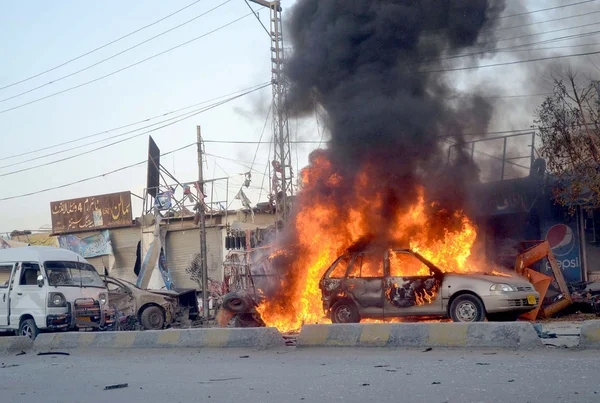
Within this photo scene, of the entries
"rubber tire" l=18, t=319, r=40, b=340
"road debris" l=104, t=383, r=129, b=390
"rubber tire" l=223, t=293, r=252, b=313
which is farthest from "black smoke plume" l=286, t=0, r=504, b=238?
"road debris" l=104, t=383, r=129, b=390

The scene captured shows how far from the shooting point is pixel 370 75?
614 inches

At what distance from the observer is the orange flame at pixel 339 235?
13844 mm

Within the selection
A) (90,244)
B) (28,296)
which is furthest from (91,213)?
(28,296)

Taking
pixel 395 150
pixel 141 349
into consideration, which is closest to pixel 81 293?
pixel 141 349

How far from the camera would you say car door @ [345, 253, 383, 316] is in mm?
12523

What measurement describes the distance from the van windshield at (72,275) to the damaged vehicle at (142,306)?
738 millimetres

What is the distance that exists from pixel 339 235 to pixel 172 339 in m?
5.39

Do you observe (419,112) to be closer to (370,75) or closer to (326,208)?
(370,75)

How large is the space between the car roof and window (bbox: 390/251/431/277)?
8.15m

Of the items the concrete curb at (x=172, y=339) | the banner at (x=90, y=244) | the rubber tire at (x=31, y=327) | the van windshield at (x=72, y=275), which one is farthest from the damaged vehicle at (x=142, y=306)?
the banner at (x=90, y=244)

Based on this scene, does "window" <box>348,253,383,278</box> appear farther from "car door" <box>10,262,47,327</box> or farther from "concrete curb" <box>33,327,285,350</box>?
"car door" <box>10,262,47,327</box>

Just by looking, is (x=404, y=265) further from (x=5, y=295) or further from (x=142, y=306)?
(x=5, y=295)

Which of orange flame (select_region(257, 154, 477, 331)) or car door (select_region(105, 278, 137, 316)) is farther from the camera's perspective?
car door (select_region(105, 278, 137, 316))

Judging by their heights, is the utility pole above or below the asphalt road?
above
